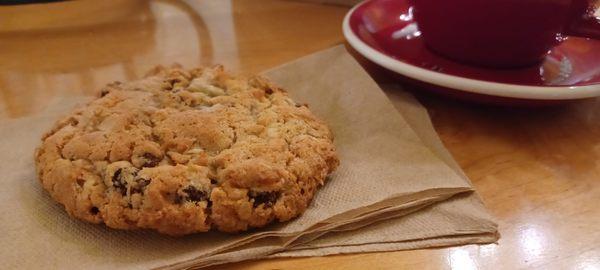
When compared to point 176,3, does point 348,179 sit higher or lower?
higher

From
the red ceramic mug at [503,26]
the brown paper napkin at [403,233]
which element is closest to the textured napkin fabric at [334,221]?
the brown paper napkin at [403,233]

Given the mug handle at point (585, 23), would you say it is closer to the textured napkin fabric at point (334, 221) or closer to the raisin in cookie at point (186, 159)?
the textured napkin fabric at point (334, 221)

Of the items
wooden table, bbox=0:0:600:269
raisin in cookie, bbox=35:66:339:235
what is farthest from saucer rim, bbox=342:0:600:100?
raisin in cookie, bbox=35:66:339:235

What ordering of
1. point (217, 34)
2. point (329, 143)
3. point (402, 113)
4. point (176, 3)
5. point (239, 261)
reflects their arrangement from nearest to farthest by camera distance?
point (239, 261)
point (329, 143)
point (402, 113)
point (217, 34)
point (176, 3)

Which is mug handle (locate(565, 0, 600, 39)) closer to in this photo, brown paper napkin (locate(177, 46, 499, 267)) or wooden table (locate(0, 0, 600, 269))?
wooden table (locate(0, 0, 600, 269))

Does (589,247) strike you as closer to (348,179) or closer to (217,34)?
(348,179)

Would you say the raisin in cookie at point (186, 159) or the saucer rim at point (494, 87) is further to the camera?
the saucer rim at point (494, 87)

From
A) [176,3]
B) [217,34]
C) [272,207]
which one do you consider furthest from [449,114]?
[176,3]
